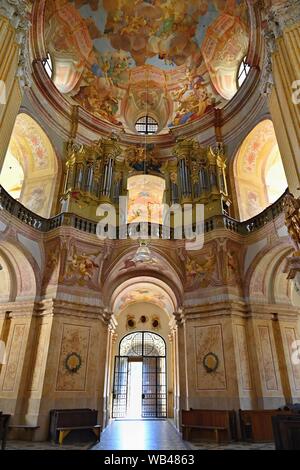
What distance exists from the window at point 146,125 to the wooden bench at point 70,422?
14533mm

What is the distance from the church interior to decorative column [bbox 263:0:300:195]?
0.05 m

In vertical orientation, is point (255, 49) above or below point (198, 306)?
above

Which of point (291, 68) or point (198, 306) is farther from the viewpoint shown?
point (198, 306)

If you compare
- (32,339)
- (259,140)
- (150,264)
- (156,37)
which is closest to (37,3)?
(156,37)

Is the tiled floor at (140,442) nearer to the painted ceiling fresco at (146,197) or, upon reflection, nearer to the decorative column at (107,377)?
the decorative column at (107,377)

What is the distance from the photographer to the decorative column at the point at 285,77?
331 inches

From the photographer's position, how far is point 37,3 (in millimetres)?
13328

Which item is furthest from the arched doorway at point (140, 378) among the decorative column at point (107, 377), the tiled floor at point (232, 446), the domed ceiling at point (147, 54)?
the domed ceiling at point (147, 54)

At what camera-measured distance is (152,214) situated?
18.9 metres

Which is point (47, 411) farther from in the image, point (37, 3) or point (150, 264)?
point (37, 3)

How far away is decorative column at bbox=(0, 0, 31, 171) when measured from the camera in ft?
28.8

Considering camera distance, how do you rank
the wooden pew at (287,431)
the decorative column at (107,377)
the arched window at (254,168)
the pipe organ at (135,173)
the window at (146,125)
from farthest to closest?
the window at (146,125), the arched window at (254,168), the pipe organ at (135,173), the decorative column at (107,377), the wooden pew at (287,431)

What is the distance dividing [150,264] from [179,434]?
20.4 feet

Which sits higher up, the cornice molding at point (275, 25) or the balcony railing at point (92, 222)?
the cornice molding at point (275, 25)
